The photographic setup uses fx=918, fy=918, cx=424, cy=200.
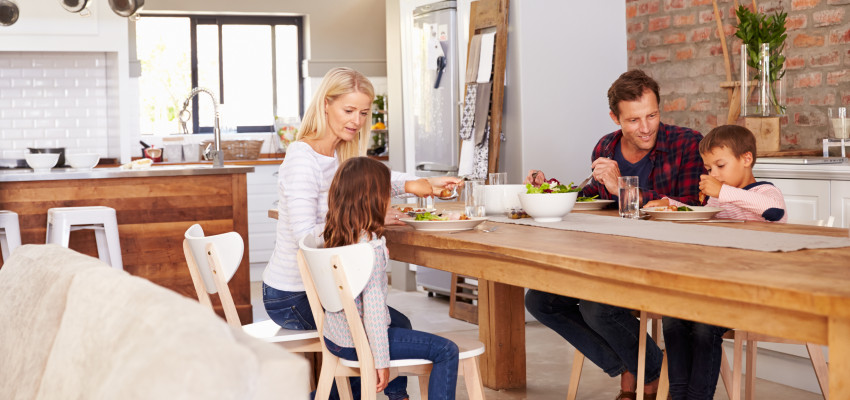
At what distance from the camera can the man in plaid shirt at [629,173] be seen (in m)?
2.78

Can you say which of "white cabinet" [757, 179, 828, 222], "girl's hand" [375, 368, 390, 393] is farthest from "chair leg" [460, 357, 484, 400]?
"white cabinet" [757, 179, 828, 222]

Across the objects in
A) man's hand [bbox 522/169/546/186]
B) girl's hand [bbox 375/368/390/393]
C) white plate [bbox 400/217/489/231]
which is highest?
man's hand [bbox 522/169/546/186]

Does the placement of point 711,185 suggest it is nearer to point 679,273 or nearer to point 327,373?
point 679,273

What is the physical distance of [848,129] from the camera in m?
3.71

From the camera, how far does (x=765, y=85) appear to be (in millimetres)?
4016

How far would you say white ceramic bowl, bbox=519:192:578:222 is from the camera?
8.32 ft

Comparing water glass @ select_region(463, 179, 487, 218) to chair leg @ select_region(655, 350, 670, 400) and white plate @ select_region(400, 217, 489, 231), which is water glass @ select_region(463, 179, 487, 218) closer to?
white plate @ select_region(400, 217, 489, 231)

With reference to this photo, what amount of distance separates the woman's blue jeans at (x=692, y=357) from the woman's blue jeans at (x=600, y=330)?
326mm

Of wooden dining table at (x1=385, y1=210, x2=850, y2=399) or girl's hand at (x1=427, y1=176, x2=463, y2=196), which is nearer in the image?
wooden dining table at (x1=385, y1=210, x2=850, y2=399)

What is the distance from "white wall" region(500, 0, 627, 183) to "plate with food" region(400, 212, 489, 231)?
2147mm

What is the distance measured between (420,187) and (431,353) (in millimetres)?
718

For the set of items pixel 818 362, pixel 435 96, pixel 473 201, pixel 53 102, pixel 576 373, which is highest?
pixel 53 102

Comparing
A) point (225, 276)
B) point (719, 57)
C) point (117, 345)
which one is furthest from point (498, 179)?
point (719, 57)

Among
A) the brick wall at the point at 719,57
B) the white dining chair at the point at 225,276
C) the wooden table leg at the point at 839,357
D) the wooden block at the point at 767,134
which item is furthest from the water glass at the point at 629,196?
the brick wall at the point at 719,57
